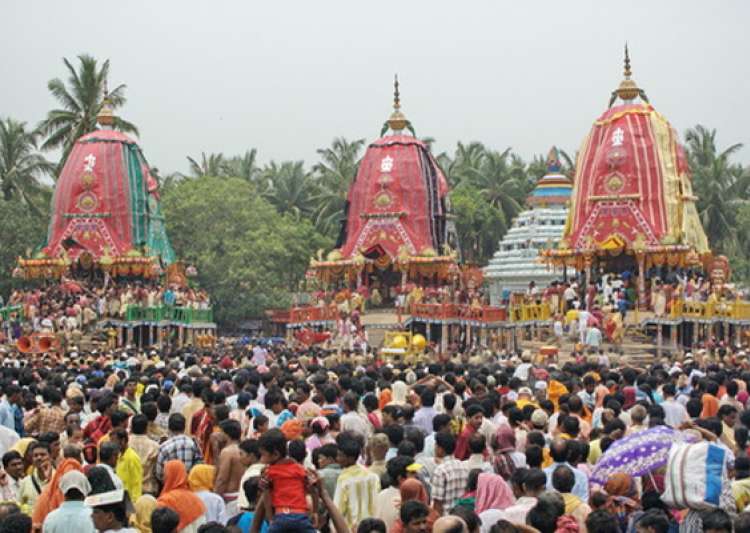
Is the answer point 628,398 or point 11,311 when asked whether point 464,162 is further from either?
point 628,398

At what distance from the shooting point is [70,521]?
806 cm

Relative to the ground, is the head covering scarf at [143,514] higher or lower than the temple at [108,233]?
lower

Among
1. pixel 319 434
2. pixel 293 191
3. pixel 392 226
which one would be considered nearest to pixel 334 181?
pixel 293 191

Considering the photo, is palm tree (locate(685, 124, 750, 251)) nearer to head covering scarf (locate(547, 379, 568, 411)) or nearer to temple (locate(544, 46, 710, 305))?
temple (locate(544, 46, 710, 305))

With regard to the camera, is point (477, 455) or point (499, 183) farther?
point (499, 183)

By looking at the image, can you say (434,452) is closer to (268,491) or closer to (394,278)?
(268,491)

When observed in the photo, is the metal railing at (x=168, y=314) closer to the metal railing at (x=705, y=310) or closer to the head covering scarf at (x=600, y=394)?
the metal railing at (x=705, y=310)

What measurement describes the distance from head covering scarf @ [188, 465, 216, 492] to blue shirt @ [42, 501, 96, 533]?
162 cm

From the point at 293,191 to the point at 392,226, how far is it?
22.0m

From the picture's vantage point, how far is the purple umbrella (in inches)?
348

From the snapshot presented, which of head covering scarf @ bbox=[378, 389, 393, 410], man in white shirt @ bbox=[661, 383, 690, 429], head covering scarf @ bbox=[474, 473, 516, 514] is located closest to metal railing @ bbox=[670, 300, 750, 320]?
head covering scarf @ bbox=[378, 389, 393, 410]

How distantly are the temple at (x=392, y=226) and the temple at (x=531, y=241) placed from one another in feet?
23.8

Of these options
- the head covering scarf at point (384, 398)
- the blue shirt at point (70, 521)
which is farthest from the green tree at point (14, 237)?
the blue shirt at point (70, 521)

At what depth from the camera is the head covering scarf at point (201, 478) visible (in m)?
9.72
